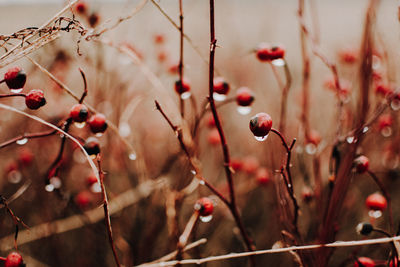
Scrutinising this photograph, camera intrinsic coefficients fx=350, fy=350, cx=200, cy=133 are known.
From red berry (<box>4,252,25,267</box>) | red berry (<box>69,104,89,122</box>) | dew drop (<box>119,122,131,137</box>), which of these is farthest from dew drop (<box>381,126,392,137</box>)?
red berry (<box>4,252,25,267</box>)

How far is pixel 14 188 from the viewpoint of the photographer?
1250mm

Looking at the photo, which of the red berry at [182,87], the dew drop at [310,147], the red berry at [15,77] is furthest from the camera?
the dew drop at [310,147]

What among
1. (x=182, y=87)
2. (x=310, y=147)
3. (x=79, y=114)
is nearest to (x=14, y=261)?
(x=79, y=114)

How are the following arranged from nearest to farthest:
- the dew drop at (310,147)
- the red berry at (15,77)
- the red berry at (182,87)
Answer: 1. the red berry at (15,77)
2. the red berry at (182,87)
3. the dew drop at (310,147)

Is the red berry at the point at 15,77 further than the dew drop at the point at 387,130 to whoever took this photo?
No

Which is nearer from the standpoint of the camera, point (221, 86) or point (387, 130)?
point (221, 86)

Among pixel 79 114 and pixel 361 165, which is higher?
pixel 79 114

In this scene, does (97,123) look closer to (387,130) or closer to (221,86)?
(221,86)

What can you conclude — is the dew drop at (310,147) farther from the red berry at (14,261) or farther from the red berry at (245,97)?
the red berry at (14,261)

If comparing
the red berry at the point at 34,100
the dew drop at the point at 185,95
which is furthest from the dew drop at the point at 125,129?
the red berry at the point at 34,100

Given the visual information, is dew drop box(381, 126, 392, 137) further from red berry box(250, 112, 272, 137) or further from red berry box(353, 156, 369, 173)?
red berry box(250, 112, 272, 137)

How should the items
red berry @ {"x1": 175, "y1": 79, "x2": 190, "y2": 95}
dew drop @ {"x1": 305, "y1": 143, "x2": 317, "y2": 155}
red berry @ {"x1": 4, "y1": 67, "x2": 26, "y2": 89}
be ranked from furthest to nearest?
dew drop @ {"x1": 305, "y1": 143, "x2": 317, "y2": 155}
red berry @ {"x1": 175, "y1": 79, "x2": 190, "y2": 95}
red berry @ {"x1": 4, "y1": 67, "x2": 26, "y2": 89}

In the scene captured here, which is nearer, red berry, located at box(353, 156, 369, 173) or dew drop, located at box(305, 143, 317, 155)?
red berry, located at box(353, 156, 369, 173)

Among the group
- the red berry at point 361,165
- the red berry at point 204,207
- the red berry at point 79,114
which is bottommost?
the red berry at point 361,165
